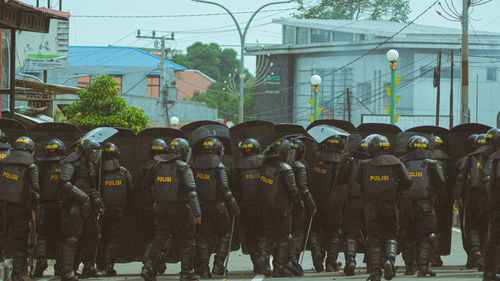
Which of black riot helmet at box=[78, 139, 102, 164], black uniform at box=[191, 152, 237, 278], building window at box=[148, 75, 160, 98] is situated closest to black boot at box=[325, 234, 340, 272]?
black uniform at box=[191, 152, 237, 278]

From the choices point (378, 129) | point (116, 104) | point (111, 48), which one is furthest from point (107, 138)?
point (111, 48)

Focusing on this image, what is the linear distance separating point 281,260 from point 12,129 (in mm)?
4708

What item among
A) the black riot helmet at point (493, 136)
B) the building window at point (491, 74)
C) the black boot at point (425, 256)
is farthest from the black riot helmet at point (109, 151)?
the building window at point (491, 74)

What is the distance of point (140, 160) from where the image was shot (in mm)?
13453

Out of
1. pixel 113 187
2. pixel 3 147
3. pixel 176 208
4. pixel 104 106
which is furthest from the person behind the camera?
pixel 104 106

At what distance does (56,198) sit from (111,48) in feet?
205

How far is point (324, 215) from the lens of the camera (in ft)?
43.3

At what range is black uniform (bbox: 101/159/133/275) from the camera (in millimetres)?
12328

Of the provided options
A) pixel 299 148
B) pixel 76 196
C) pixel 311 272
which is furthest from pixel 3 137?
pixel 311 272

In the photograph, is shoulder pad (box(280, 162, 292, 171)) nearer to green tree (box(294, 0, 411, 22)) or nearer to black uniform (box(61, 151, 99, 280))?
black uniform (box(61, 151, 99, 280))

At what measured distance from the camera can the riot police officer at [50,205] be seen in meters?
12.0

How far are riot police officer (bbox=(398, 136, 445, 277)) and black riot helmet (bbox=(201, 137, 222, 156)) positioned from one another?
276 centimetres

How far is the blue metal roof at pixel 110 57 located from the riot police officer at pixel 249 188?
57198 mm

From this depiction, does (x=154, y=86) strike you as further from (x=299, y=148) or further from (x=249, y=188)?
(x=299, y=148)
